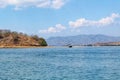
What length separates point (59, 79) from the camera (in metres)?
63.3

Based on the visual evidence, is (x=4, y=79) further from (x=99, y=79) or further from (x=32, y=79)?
(x=99, y=79)

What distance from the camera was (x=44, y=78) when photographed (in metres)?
65.1

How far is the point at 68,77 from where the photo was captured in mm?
66625

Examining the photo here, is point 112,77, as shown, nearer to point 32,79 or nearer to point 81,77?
point 81,77

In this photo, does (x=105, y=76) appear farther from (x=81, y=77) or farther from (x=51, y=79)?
(x=51, y=79)

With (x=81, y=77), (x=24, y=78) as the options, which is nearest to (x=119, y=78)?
(x=81, y=77)

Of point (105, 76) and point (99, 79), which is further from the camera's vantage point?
point (105, 76)

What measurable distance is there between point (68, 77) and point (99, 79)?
6410 millimetres

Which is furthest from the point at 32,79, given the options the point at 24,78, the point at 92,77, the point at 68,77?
the point at 92,77

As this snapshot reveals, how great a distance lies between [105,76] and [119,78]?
14.0 feet

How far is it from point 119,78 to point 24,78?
1704cm

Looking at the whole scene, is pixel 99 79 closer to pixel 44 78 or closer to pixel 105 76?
pixel 105 76

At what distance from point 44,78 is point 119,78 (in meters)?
13.5

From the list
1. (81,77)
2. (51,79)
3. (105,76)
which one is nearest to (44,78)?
(51,79)
